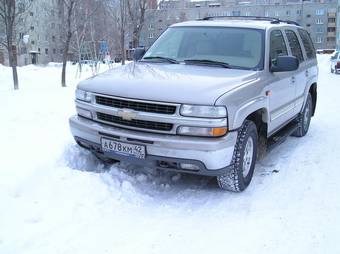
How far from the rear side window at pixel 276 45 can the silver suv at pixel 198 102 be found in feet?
0.06

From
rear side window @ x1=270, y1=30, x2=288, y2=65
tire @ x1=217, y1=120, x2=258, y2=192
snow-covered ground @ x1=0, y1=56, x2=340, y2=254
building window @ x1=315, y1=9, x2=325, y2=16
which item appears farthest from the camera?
building window @ x1=315, y1=9, x2=325, y2=16

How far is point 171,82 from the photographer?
4.53 meters

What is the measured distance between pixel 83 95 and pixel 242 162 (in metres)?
1.89

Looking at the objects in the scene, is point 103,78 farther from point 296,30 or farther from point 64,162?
point 296,30

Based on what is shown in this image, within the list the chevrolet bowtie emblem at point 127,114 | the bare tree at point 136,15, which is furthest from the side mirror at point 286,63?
the bare tree at point 136,15

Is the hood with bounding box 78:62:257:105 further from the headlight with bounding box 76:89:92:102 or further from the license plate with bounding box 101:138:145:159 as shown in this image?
the license plate with bounding box 101:138:145:159

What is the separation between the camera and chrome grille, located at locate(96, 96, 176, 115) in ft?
14.1

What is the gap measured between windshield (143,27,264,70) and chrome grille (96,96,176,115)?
1.26m

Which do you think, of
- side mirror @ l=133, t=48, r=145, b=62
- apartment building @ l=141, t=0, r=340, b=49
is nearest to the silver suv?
side mirror @ l=133, t=48, r=145, b=62

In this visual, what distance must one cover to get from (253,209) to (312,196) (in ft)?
2.47

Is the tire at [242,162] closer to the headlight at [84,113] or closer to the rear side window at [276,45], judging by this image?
the rear side window at [276,45]

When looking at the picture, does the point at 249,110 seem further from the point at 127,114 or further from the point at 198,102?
the point at 127,114

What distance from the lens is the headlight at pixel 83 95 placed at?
16.2 feet

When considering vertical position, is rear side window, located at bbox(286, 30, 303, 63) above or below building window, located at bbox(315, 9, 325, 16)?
below
